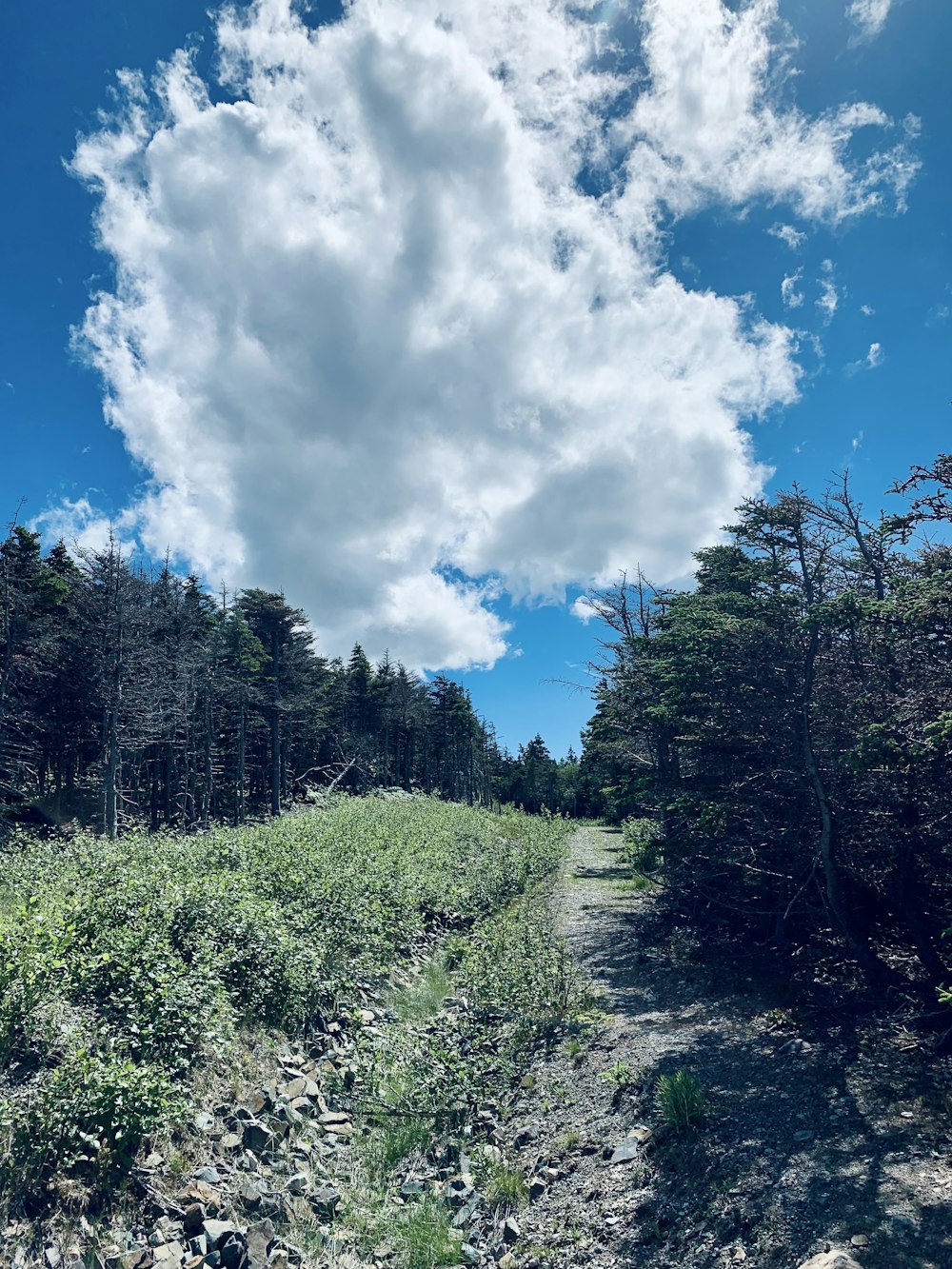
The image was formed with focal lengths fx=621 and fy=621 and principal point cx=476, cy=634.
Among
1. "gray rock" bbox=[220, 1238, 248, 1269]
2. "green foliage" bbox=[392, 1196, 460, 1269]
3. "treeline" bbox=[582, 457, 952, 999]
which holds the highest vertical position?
"treeline" bbox=[582, 457, 952, 999]

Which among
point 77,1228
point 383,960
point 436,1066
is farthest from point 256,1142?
point 383,960

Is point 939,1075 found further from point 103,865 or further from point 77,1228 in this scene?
point 103,865

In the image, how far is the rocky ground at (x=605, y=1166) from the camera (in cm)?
528

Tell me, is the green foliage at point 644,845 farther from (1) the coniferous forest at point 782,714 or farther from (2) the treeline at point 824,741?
(2) the treeline at point 824,741

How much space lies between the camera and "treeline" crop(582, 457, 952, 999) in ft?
24.1

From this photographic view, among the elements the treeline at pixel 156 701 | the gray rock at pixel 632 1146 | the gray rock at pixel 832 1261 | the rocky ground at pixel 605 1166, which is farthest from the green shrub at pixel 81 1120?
the treeline at pixel 156 701

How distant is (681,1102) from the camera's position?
6.97 m

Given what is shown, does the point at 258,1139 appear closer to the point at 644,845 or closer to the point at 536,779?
the point at 644,845

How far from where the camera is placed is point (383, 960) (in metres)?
12.2

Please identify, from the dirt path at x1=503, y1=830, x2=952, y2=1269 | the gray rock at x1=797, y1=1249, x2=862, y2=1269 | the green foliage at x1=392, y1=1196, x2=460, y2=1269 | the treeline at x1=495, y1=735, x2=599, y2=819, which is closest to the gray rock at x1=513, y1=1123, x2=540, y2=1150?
the dirt path at x1=503, y1=830, x2=952, y2=1269

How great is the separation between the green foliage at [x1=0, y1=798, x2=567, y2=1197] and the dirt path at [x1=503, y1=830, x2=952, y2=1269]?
3959 millimetres

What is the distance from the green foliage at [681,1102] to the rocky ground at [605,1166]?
0.09 meters

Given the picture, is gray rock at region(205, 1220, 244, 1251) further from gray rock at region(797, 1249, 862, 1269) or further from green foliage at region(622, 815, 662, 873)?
green foliage at region(622, 815, 662, 873)

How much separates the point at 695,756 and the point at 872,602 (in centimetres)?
550
